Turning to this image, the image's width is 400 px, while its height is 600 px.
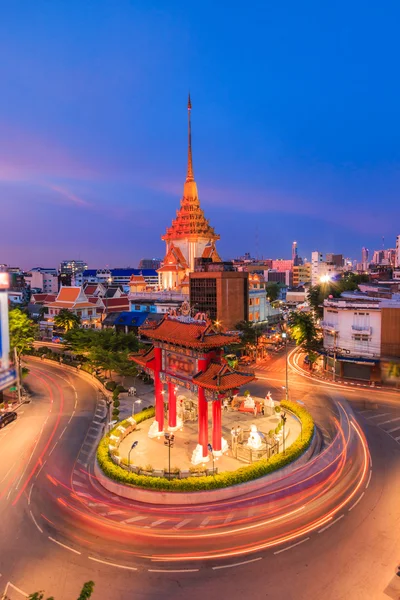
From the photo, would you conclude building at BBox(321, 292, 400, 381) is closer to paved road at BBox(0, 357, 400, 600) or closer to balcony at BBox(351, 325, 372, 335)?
balcony at BBox(351, 325, 372, 335)

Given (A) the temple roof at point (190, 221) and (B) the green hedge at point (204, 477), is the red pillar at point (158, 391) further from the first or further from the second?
(A) the temple roof at point (190, 221)

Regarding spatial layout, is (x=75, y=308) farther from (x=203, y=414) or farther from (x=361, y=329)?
(x=203, y=414)

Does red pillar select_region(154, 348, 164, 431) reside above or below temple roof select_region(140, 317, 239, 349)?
below

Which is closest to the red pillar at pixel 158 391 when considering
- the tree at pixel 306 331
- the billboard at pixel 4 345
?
the billboard at pixel 4 345

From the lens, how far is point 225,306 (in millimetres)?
67562

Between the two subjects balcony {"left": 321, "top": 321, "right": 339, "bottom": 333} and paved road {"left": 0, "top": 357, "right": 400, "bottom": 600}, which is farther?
balcony {"left": 321, "top": 321, "right": 339, "bottom": 333}

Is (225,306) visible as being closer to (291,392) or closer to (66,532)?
(291,392)

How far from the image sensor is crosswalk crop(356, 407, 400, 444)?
107 ft

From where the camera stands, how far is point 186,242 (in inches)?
3506

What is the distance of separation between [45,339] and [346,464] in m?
67.0

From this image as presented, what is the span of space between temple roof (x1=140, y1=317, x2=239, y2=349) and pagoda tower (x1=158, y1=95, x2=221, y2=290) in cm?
5541

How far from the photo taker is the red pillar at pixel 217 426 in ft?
85.6

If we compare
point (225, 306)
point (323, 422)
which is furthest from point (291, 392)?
point (225, 306)

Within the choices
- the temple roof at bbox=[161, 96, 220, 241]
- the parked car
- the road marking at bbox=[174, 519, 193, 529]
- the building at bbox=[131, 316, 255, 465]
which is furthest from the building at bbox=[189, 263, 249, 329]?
the road marking at bbox=[174, 519, 193, 529]
